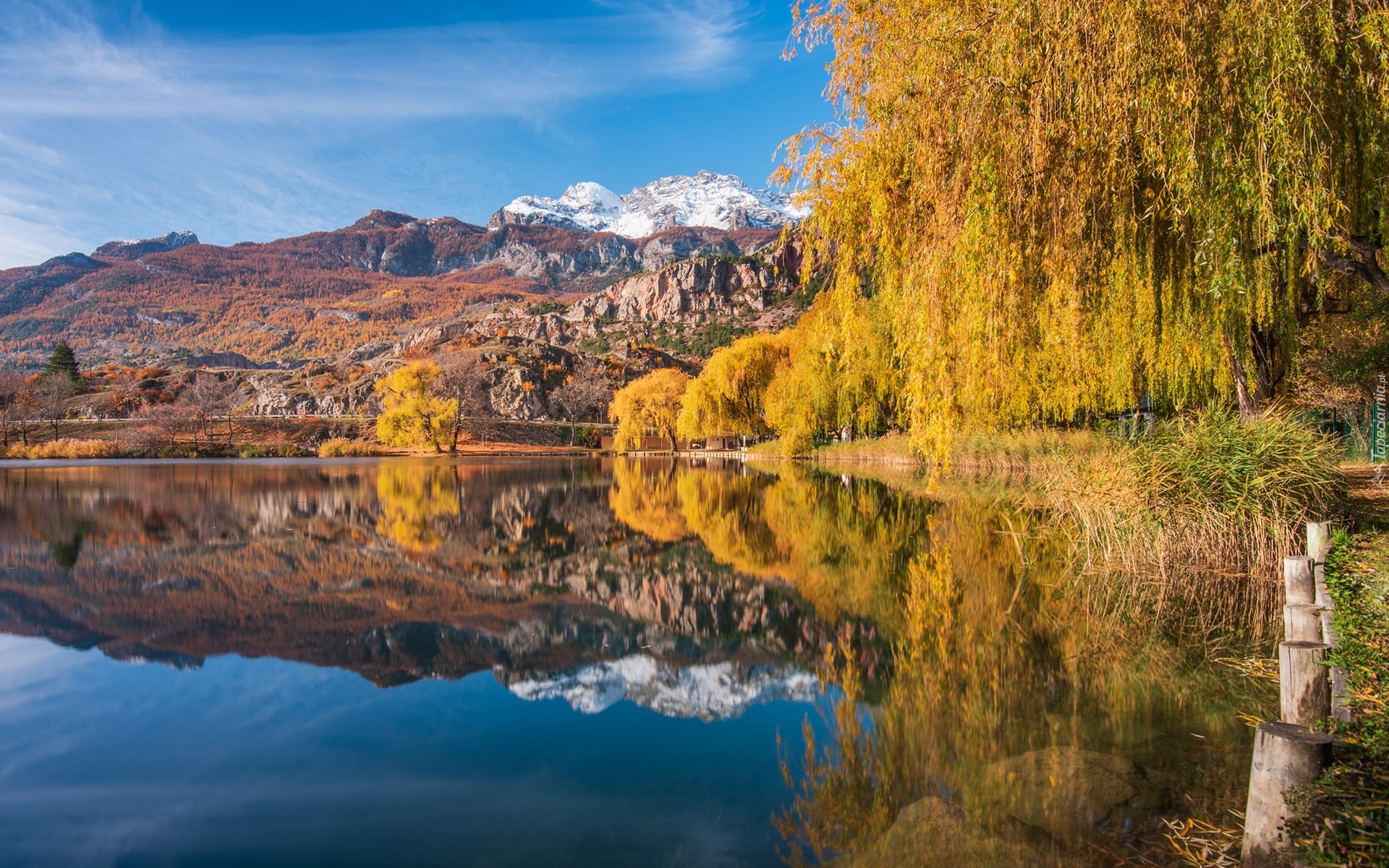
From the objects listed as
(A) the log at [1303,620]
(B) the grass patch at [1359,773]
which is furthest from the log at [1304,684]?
(A) the log at [1303,620]

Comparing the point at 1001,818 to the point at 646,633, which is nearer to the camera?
the point at 1001,818

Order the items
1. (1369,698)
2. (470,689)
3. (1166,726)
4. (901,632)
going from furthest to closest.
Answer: (901,632) → (470,689) → (1166,726) → (1369,698)

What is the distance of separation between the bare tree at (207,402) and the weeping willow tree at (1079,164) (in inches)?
2087

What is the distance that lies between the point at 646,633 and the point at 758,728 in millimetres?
2242

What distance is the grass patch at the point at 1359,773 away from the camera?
2.20 meters

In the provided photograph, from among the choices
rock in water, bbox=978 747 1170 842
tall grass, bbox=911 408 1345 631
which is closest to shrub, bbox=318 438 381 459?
tall grass, bbox=911 408 1345 631

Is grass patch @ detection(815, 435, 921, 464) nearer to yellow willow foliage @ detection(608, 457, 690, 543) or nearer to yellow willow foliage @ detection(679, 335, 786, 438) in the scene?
yellow willow foliage @ detection(679, 335, 786, 438)

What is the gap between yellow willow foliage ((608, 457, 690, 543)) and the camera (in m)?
13.5

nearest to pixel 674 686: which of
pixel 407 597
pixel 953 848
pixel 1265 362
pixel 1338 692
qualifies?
pixel 953 848

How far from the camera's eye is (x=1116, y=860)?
2846mm

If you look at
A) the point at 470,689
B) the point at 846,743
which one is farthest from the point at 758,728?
the point at 470,689

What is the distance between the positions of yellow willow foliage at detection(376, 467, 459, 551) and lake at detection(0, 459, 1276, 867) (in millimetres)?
2011

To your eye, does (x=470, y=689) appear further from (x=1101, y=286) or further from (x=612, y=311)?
(x=612, y=311)

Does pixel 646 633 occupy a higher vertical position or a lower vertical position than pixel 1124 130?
lower
